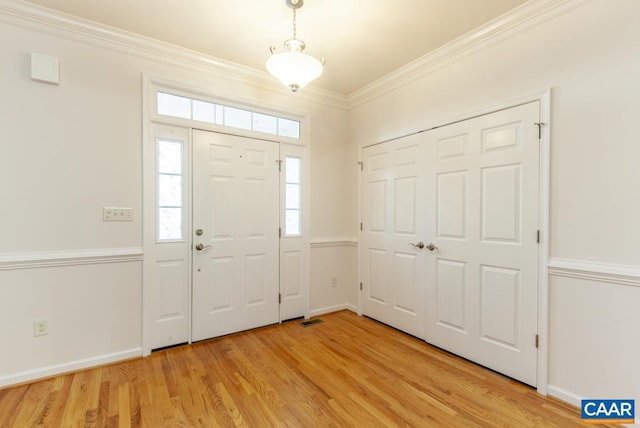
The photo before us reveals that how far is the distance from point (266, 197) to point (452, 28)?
7.53 ft

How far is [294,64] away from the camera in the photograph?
6.50 ft

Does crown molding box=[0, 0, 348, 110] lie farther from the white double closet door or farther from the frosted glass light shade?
the white double closet door

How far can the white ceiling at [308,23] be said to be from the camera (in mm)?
2168

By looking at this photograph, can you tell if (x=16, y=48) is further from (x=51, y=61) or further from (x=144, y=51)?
(x=144, y=51)

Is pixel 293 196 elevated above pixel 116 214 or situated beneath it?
elevated above

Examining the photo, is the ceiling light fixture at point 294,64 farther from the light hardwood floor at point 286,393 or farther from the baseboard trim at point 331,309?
the baseboard trim at point 331,309

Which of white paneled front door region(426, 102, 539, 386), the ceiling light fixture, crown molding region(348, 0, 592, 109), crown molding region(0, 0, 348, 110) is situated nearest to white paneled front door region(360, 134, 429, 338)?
white paneled front door region(426, 102, 539, 386)

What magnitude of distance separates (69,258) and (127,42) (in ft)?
6.06

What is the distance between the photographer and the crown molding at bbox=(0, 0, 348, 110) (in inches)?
86.4

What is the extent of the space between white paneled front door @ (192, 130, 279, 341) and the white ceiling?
85cm

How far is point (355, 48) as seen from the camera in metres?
2.73

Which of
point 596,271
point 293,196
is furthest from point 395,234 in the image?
point 596,271

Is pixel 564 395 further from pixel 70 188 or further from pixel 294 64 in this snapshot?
pixel 70 188

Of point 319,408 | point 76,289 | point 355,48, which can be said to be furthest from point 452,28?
point 76,289
